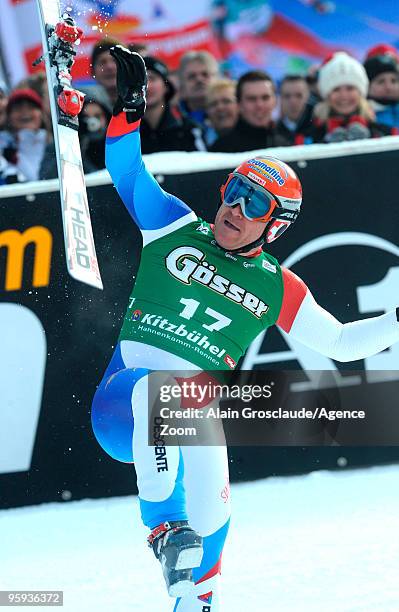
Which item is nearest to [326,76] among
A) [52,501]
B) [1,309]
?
[1,309]

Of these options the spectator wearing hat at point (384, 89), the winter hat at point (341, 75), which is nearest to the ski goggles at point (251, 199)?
the winter hat at point (341, 75)

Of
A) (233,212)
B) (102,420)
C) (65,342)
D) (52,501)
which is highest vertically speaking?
(233,212)

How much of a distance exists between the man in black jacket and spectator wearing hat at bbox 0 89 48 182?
1299 millimetres

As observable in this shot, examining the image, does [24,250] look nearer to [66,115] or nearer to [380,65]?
[66,115]

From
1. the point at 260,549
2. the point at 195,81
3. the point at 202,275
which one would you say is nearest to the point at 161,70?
the point at 195,81

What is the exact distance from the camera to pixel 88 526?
6.38 metres

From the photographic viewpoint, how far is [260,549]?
5.72m

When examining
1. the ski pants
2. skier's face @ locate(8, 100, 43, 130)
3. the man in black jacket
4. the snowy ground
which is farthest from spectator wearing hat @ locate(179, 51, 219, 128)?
the ski pants

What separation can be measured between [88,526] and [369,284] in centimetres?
241

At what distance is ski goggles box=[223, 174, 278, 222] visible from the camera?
15.5 ft

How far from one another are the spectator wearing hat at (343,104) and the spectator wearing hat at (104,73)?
1.46 meters

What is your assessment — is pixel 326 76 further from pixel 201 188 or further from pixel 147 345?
pixel 147 345

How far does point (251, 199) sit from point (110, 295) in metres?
2.24

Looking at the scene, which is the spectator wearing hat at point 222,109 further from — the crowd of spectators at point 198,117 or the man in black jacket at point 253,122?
the man in black jacket at point 253,122
